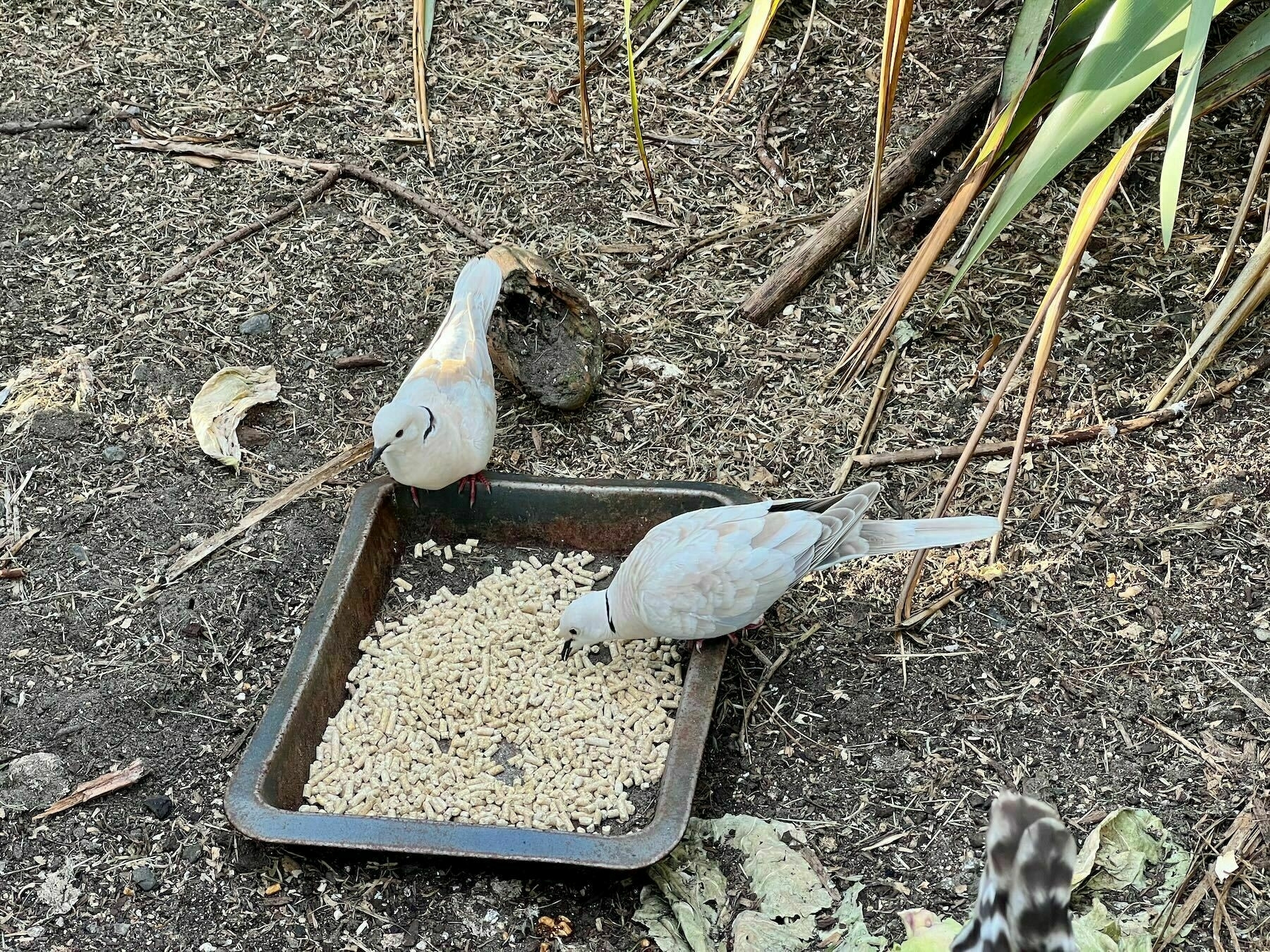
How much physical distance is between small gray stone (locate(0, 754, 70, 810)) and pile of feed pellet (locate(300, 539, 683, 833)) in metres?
0.70

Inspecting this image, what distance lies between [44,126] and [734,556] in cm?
410

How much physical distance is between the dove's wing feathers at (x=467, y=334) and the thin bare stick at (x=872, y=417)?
3.96 feet


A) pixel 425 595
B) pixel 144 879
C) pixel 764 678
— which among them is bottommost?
pixel 144 879

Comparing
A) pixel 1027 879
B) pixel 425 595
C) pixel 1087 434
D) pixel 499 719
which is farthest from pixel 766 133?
pixel 1027 879

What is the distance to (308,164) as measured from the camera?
17.6ft

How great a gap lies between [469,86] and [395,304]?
4.68 ft

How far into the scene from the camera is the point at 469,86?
18.5ft

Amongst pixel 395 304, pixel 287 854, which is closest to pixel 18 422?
pixel 395 304

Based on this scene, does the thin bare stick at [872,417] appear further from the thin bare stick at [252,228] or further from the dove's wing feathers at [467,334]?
the thin bare stick at [252,228]

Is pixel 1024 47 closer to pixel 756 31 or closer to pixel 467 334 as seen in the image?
pixel 756 31

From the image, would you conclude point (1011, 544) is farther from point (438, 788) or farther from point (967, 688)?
point (438, 788)

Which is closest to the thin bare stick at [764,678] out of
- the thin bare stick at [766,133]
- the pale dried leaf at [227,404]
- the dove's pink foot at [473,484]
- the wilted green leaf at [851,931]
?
the wilted green leaf at [851,931]

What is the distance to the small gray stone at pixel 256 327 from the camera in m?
4.68

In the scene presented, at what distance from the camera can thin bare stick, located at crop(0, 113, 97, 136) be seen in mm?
5520
